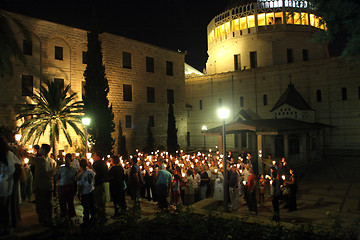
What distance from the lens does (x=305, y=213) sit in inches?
412

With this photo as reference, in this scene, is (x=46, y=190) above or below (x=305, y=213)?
above

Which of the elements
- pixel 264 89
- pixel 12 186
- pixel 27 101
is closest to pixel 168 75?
pixel 264 89

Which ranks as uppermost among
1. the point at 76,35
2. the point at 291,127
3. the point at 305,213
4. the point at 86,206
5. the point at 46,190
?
the point at 76,35

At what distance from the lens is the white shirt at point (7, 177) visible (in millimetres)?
5729

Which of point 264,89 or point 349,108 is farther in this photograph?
point 264,89

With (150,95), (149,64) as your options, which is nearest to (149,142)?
(150,95)

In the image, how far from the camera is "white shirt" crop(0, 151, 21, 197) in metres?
5.73

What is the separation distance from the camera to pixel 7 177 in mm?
5801

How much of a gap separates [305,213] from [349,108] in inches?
861

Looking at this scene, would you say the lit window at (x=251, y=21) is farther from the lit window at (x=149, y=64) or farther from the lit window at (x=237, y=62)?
the lit window at (x=149, y=64)

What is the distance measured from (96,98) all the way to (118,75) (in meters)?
6.18

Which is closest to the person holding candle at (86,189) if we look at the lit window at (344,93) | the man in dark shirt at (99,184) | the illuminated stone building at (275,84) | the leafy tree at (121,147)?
the man in dark shirt at (99,184)

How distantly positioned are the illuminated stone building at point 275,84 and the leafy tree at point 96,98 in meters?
8.98

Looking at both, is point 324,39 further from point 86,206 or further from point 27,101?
point 27,101
